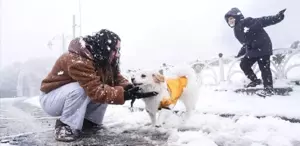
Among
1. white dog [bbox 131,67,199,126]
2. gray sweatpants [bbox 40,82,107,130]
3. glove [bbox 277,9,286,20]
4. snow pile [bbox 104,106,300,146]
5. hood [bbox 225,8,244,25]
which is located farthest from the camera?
hood [bbox 225,8,244,25]

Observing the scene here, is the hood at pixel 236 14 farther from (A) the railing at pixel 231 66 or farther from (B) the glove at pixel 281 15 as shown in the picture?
(A) the railing at pixel 231 66

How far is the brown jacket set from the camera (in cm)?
313

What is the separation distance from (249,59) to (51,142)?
4.74 metres

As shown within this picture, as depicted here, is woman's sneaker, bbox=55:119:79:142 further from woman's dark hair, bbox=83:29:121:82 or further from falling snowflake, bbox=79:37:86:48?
falling snowflake, bbox=79:37:86:48

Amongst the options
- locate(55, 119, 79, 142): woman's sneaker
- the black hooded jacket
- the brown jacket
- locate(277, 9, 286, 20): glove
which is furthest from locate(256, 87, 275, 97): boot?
locate(55, 119, 79, 142): woman's sneaker

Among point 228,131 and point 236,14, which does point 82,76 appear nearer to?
point 228,131

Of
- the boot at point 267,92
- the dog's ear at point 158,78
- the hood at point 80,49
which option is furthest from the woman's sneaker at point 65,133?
the boot at point 267,92

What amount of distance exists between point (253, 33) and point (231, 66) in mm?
2552

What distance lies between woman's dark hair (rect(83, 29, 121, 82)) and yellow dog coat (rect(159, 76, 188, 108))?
1.00 metres

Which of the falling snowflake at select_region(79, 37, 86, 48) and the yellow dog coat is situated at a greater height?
the falling snowflake at select_region(79, 37, 86, 48)

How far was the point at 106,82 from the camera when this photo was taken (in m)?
3.60

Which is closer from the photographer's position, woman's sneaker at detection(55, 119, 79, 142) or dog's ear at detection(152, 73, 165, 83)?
woman's sneaker at detection(55, 119, 79, 142)

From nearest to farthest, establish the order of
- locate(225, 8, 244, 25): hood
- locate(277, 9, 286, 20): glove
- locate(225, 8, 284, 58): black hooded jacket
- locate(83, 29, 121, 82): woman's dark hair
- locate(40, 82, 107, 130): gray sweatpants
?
locate(40, 82, 107, 130): gray sweatpants, locate(83, 29, 121, 82): woman's dark hair, locate(277, 9, 286, 20): glove, locate(225, 8, 284, 58): black hooded jacket, locate(225, 8, 244, 25): hood

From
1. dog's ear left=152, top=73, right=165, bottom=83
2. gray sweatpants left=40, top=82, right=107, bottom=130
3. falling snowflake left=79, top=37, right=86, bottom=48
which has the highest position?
falling snowflake left=79, top=37, right=86, bottom=48
